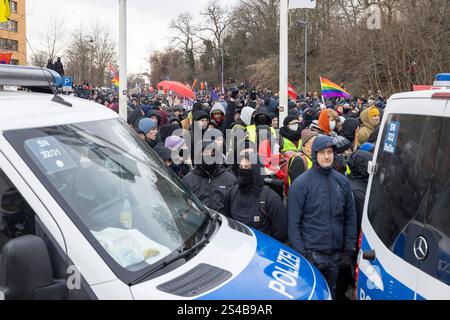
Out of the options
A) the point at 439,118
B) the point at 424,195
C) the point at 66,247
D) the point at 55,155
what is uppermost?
the point at 439,118

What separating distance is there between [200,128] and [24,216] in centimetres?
669

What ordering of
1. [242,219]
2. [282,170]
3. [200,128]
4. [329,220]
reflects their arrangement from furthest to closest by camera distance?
1. [200,128]
2. [282,170]
3. [242,219]
4. [329,220]

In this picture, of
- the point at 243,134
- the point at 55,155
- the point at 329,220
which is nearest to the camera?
the point at 55,155

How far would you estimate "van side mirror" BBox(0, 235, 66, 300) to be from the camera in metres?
1.93

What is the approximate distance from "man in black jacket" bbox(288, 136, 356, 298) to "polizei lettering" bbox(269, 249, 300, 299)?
125 cm

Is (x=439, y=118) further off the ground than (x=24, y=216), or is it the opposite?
(x=439, y=118)

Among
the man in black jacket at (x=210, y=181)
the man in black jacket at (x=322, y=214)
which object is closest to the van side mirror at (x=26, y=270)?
the man in black jacket at (x=322, y=214)

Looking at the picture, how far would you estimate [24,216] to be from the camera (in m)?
2.22

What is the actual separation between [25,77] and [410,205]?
2.48 metres

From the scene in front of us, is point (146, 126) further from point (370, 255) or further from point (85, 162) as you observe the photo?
point (370, 255)

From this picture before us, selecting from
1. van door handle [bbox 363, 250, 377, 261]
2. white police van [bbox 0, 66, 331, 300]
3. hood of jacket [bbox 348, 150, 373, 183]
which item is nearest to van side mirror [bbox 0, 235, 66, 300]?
white police van [bbox 0, 66, 331, 300]

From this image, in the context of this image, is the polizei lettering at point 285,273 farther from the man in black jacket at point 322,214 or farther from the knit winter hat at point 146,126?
the knit winter hat at point 146,126

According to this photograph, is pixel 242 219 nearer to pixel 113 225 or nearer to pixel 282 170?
pixel 282 170
